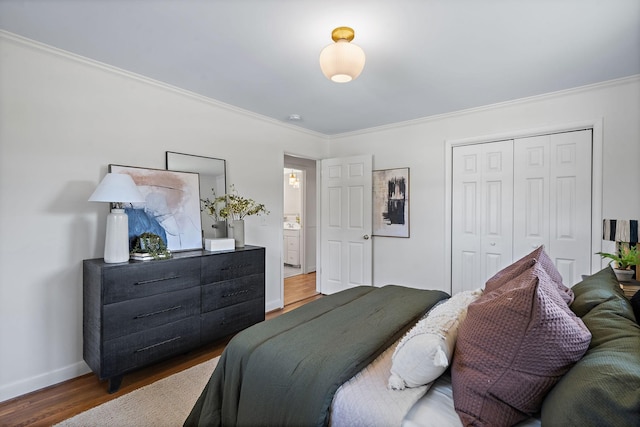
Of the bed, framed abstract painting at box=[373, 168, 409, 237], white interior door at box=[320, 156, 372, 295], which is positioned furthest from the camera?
white interior door at box=[320, 156, 372, 295]

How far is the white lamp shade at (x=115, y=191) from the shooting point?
86.7 inches

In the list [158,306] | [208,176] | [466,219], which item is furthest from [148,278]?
[466,219]

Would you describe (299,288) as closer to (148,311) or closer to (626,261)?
Result: (148,311)

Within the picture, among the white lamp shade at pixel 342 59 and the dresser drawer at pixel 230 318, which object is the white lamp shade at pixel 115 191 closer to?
the dresser drawer at pixel 230 318

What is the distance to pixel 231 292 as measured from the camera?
9.52 ft

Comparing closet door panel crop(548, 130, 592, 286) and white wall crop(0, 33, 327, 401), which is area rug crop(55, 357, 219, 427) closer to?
white wall crop(0, 33, 327, 401)

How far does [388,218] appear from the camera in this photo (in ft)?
13.9

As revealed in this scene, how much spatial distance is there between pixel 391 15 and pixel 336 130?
8.73ft

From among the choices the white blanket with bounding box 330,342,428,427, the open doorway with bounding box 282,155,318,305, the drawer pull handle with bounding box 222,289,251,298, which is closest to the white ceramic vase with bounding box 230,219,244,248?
the drawer pull handle with bounding box 222,289,251,298

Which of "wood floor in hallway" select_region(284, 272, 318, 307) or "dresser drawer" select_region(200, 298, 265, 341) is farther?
"wood floor in hallway" select_region(284, 272, 318, 307)

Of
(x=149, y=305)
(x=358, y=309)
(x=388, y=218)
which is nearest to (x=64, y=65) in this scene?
(x=149, y=305)

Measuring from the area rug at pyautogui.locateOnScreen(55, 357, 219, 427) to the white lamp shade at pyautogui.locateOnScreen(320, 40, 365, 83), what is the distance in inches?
92.1

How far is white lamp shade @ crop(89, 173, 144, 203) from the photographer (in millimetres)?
2203

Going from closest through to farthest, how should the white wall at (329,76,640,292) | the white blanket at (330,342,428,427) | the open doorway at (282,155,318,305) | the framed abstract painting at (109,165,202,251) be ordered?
1. the white blanket at (330,342,428,427)
2. the framed abstract painting at (109,165,202,251)
3. the white wall at (329,76,640,292)
4. the open doorway at (282,155,318,305)
